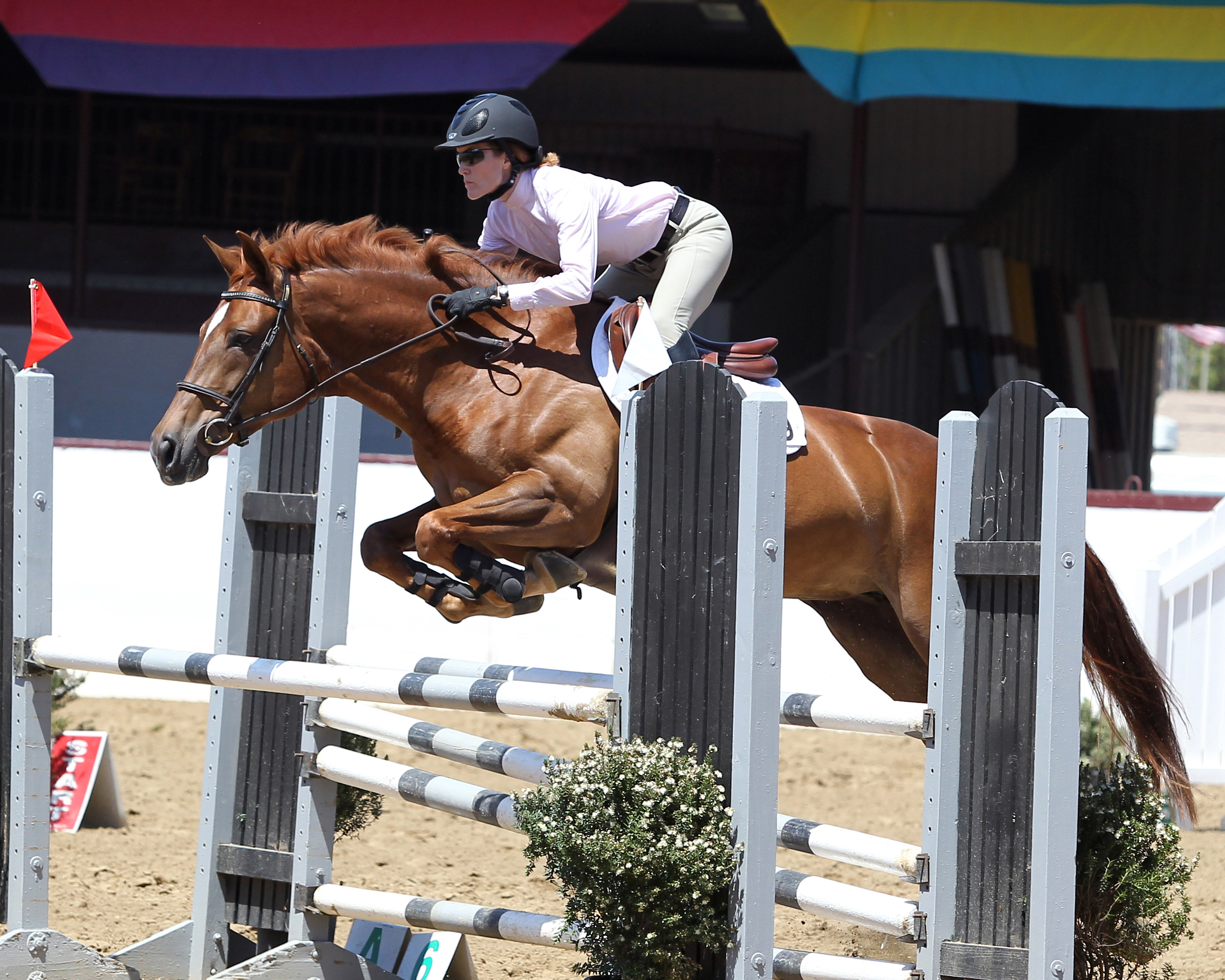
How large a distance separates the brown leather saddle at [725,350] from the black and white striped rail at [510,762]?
96cm

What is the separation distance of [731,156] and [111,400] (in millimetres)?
5389

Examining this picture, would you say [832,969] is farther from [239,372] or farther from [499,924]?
[239,372]

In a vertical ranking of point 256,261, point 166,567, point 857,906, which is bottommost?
point 857,906

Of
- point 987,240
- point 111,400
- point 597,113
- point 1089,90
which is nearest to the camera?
point 1089,90

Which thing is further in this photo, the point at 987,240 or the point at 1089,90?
the point at 987,240

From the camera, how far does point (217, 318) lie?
3311 mm

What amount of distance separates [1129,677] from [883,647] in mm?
691

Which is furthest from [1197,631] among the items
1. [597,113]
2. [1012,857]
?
[597,113]

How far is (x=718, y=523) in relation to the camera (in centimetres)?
257

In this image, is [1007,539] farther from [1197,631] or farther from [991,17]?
[991,17]

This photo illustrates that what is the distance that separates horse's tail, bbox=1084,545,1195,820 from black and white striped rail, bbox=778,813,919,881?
0.90 metres

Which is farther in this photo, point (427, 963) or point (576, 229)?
point (427, 963)

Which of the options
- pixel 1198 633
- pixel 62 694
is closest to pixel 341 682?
pixel 62 694

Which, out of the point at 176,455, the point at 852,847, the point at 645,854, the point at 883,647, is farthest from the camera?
the point at 883,647
